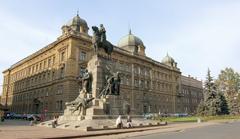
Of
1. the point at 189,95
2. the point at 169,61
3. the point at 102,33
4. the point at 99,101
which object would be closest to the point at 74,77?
the point at 102,33

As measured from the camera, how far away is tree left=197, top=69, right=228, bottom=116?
4575 cm

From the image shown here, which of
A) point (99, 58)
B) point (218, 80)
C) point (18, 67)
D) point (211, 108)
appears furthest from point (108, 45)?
point (18, 67)

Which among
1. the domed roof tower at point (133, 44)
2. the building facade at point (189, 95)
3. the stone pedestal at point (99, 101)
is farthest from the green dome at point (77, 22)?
the building facade at point (189, 95)

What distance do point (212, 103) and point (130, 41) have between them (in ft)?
117

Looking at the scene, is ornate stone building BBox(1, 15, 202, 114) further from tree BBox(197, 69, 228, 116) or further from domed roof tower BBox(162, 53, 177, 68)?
tree BBox(197, 69, 228, 116)

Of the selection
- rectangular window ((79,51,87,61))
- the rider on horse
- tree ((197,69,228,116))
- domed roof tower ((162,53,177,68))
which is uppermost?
domed roof tower ((162,53,177,68))

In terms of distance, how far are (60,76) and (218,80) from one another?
3837 centimetres

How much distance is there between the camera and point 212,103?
46.1 metres

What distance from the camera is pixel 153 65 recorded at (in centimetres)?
7638

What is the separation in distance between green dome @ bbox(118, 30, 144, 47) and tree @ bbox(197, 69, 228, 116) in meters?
30.5

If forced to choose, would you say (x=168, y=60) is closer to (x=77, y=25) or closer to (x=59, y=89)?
(x=77, y=25)

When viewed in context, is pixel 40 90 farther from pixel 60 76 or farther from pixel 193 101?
pixel 193 101

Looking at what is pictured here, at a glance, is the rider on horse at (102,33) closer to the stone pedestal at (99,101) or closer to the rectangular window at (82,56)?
the stone pedestal at (99,101)

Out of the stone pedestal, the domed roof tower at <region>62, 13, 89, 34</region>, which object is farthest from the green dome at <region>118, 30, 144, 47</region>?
the stone pedestal
